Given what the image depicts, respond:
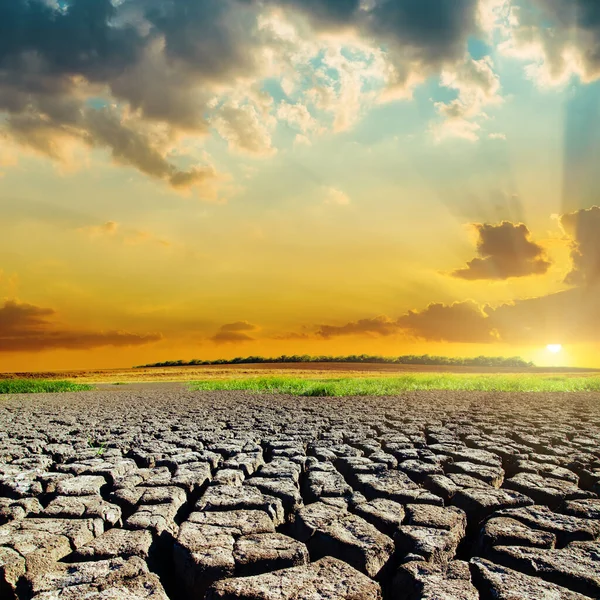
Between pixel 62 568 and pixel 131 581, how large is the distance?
0.37 metres

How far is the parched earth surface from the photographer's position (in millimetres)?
2016

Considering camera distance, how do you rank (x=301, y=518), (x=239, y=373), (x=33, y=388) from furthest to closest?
1. (x=239, y=373)
2. (x=33, y=388)
3. (x=301, y=518)

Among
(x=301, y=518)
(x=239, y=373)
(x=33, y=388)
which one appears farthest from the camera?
(x=239, y=373)

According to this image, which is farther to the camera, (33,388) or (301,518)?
(33,388)

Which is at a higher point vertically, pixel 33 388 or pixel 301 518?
pixel 301 518

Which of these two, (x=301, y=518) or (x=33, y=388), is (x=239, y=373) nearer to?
(x=33, y=388)

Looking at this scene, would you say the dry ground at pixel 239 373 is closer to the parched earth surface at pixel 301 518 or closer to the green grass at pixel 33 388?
the green grass at pixel 33 388

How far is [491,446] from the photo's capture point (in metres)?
4.84

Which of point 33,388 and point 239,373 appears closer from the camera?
point 33,388

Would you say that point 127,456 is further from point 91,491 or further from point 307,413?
point 307,413

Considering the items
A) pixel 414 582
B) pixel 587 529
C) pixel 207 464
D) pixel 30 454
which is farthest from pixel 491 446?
pixel 30 454

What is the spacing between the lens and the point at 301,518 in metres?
2.65

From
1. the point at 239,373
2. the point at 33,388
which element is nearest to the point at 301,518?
the point at 33,388

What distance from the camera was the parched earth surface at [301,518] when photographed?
2.02 meters
